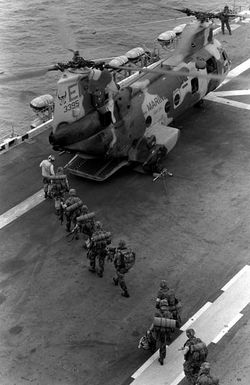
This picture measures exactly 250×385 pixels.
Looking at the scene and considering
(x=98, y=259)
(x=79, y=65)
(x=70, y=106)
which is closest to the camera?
(x=98, y=259)

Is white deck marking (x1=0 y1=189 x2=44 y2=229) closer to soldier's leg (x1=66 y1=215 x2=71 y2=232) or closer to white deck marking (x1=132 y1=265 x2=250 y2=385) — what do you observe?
soldier's leg (x1=66 y1=215 x2=71 y2=232)

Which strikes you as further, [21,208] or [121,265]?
[21,208]

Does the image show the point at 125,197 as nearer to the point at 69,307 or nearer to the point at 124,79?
the point at 69,307

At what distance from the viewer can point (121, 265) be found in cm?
1780

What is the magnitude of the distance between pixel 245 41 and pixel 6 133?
14.2m

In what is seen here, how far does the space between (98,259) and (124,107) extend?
22.2ft

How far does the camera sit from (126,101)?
2402 cm

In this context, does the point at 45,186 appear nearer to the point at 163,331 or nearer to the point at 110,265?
the point at 110,265

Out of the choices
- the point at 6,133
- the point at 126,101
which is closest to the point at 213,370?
the point at 126,101

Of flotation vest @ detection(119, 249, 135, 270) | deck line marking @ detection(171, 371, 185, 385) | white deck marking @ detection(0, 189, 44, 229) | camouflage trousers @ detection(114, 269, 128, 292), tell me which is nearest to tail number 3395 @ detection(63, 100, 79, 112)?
white deck marking @ detection(0, 189, 44, 229)

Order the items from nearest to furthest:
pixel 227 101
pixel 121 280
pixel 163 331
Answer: pixel 163 331
pixel 121 280
pixel 227 101

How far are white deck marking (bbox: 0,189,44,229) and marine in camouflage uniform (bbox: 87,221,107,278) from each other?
4317mm

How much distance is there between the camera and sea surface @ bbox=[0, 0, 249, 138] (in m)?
36.3

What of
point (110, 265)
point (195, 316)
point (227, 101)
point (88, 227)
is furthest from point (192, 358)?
point (227, 101)
